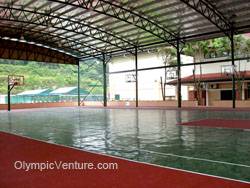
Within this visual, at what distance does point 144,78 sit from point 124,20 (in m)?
20.7

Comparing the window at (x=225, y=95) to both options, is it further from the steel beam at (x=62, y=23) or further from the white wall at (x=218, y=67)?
the steel beam at (x=62, y=23)

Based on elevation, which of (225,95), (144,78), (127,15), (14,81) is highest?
(127,15)

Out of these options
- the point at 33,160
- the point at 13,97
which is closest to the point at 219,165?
the point at 33,160

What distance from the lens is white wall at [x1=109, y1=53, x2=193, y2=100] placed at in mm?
41750

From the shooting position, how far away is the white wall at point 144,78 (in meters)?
41.8

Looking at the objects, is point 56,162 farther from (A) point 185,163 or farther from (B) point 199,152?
(B) point 199,152

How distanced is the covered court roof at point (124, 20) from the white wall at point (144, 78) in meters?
9.71

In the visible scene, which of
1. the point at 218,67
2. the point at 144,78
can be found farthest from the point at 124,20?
the point at 144,78

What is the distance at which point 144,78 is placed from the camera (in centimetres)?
4459

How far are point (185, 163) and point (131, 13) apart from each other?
19.9 metres

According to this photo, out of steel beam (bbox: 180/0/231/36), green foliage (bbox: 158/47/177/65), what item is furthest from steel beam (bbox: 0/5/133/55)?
steel beam (bbox: 180/0/231/36)

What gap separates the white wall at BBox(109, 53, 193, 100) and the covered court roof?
31.9 ft

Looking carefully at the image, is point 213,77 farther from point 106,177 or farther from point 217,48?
point 106,177

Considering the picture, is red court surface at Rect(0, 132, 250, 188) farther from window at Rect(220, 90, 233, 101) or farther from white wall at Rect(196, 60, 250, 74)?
white wall at Rect(196, 60, 250, 74)
